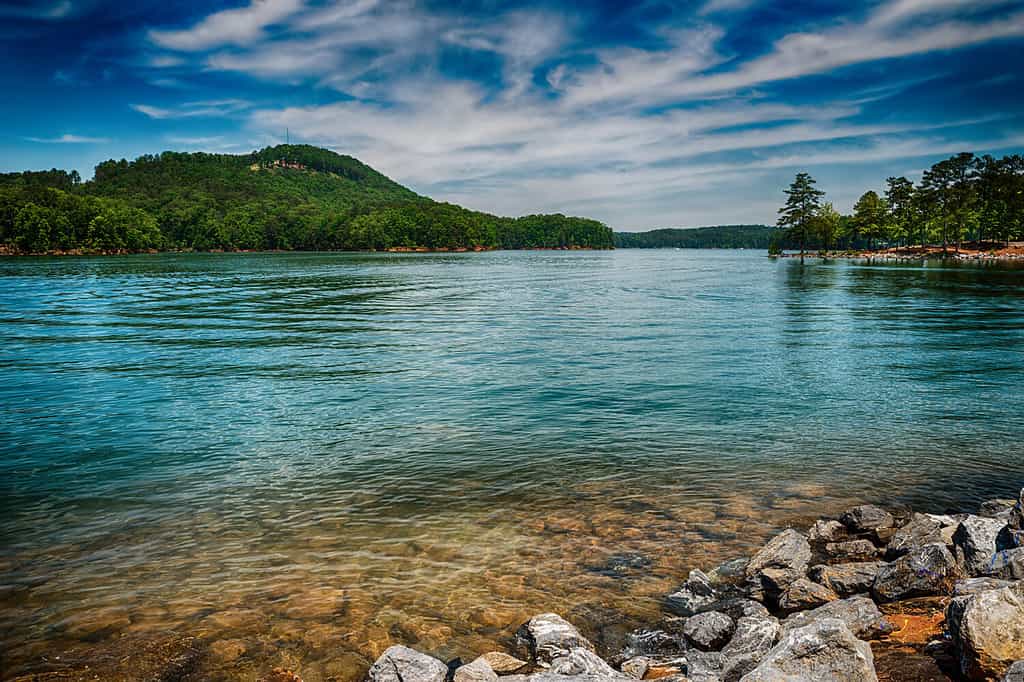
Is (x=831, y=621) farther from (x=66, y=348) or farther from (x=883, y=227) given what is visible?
(x=883, y=227)

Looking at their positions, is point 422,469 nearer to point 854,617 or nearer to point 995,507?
point 854,617

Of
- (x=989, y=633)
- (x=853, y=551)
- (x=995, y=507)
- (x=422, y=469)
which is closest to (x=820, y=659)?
(x=989, y=633)

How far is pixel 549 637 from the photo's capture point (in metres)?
6.70

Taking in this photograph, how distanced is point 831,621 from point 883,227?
575 feet

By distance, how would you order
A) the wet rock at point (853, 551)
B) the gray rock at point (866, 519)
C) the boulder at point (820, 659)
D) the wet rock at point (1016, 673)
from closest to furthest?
the wet rock at point (1016, 673)
the boulder at point (820, 659)
the wet rock at point (853, 551)
the gray rock at point (866, 519)

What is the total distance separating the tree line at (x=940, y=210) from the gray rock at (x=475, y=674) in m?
152

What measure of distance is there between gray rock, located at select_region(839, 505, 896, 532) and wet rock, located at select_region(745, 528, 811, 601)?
1.57m

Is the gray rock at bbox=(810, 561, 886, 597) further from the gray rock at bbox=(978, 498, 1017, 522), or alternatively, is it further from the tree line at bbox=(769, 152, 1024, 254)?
the tree line at bbox=(769, 152, 1024, 254)

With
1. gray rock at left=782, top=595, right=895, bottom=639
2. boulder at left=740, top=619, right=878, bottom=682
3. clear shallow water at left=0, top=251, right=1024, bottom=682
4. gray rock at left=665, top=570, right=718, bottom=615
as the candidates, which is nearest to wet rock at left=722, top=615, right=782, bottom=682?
gray rock at left=782, top=595, right=895, bottom=639

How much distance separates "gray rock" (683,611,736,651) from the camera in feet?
Answer: 21.7

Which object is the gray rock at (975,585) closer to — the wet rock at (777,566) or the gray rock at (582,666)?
the wet rock at (777,566)

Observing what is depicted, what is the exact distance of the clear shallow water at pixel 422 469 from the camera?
7.74 metres

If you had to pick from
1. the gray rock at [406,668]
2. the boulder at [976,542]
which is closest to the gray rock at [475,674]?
the gray rock at [406,668]

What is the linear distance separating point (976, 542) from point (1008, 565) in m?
0.76
